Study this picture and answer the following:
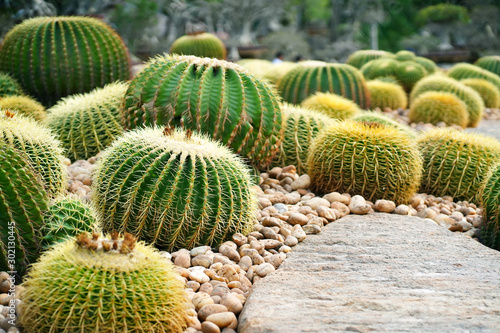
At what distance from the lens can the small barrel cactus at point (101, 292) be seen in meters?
2.26

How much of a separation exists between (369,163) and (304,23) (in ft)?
125

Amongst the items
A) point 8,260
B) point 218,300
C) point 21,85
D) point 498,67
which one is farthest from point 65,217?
point 498,67

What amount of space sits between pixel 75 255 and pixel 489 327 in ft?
5.74

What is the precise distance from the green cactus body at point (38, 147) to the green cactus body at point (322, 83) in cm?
464

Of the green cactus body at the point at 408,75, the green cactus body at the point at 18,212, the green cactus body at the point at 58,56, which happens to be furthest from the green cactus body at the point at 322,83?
the green cactus body at the point at 18,212

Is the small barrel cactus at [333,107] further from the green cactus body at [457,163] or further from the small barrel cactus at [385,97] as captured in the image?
the small barrel cactus at [385,97]

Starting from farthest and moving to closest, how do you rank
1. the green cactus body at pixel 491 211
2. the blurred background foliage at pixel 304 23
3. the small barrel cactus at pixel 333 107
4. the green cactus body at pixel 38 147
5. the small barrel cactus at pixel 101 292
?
the blurred background foliage at pixel 304 23
the small barrel cactus at pixel 333 107
the green cactus body at pixel 491 211
the green cactus body at pixel 38 147
the small barrel cactus at pixel 101 292

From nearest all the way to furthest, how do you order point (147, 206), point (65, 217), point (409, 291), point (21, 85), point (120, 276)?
point (120, 276) → point (409, 291) → point (65, 217) → point (147, 206) → point (21, 85)

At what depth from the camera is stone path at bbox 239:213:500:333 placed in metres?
2.48

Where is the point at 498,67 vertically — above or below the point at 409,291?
below

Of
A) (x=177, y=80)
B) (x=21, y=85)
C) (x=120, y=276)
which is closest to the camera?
(x=120, y=276)

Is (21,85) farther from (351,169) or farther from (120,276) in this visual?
(120,276)

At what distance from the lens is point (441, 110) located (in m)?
8.23

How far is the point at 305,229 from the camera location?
3.66 m
